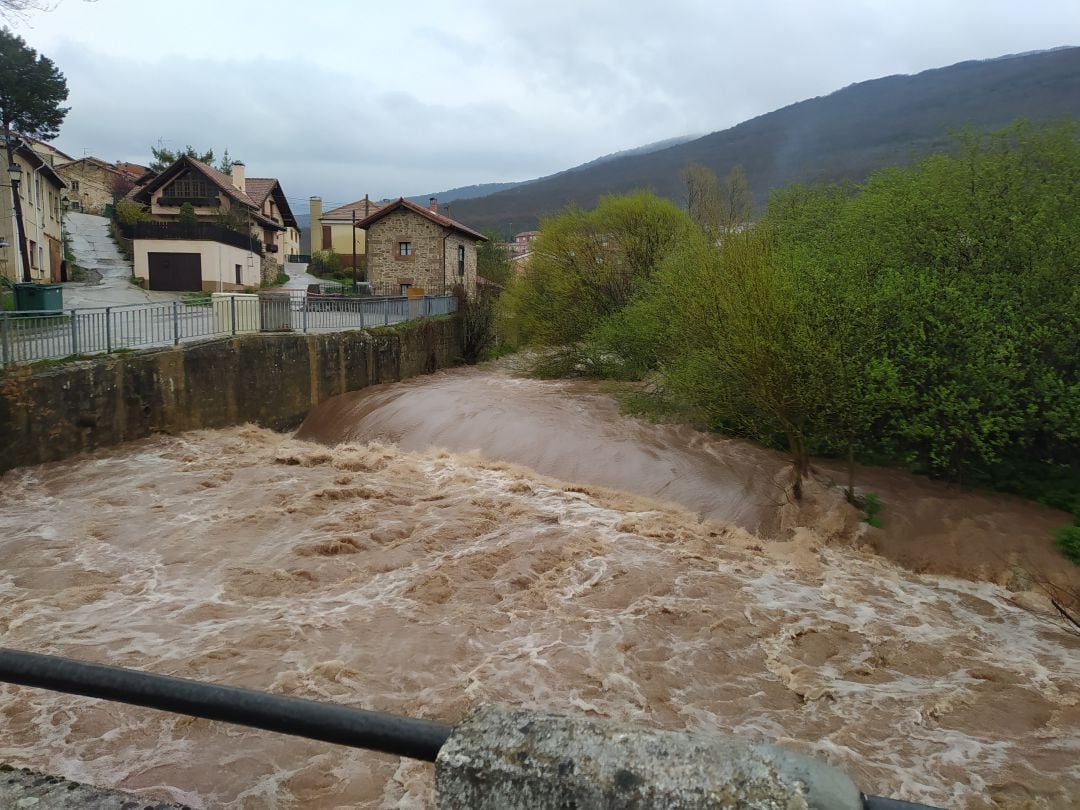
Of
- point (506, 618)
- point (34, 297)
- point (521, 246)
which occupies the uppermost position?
point (521, 246)

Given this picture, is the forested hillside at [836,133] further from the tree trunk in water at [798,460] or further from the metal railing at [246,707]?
the metal railing at [246,707]

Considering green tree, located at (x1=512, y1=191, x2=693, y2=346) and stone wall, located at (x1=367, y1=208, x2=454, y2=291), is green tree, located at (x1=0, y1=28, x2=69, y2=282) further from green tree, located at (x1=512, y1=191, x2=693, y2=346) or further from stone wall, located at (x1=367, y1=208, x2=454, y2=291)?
green tree, located at (x1=512, y1=191, x2=693, y2=346)

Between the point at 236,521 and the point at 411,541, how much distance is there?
9.10 ft

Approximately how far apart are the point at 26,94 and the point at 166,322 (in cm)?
2005

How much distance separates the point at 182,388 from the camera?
55.5 feet

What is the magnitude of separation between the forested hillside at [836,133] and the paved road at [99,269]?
2545 inches

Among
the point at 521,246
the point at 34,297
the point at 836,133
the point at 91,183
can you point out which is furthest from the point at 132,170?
the point at 836,133

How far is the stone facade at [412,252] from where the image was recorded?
43.3 metres

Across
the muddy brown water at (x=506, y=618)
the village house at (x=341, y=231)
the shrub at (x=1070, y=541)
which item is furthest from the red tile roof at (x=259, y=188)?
the shrub at (x=1070, y=541)

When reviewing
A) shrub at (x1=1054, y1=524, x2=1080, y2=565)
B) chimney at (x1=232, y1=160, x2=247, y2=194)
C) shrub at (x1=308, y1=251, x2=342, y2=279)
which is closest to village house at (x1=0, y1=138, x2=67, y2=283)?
chimney at (x1=232, y1=160, x2=247, y2=194)

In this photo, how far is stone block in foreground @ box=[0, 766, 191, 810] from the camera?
1.82 meters

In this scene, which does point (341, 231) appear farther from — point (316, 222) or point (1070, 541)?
point (1070, 541)

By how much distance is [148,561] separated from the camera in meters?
10.2

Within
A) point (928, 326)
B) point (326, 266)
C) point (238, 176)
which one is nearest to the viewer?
point (928, 326)
